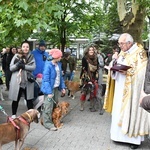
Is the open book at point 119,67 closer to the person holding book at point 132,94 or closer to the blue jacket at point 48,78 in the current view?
the person holding book at point 132,94

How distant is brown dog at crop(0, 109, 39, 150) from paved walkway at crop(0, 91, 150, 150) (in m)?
0.48

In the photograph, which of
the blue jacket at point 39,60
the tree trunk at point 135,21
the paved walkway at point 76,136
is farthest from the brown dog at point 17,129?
the tree trunk at point 135,21

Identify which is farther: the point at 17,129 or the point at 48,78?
the point at 48,78

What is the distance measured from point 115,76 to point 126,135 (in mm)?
1091

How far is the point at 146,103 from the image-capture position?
2.41 meters

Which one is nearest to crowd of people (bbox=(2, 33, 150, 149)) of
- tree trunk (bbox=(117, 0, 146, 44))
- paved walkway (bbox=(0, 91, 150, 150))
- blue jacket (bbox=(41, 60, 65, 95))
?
blue jacket (bbox=(41, 60, 65, 95))

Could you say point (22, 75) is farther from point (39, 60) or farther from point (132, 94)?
point (132, 94)

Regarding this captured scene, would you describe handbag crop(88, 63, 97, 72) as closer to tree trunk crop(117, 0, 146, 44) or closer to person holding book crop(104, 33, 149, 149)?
person holding book crop(104, 33, 149, 149)

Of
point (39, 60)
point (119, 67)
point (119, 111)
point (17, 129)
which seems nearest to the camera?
point (17, 129)

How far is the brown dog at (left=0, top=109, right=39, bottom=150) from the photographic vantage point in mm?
3805

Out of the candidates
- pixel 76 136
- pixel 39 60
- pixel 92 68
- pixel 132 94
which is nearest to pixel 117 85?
pixel 132 94

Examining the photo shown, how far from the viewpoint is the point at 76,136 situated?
528 centimetres

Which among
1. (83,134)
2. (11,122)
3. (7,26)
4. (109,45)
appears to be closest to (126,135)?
(83,134)

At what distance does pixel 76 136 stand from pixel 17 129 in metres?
1.62
